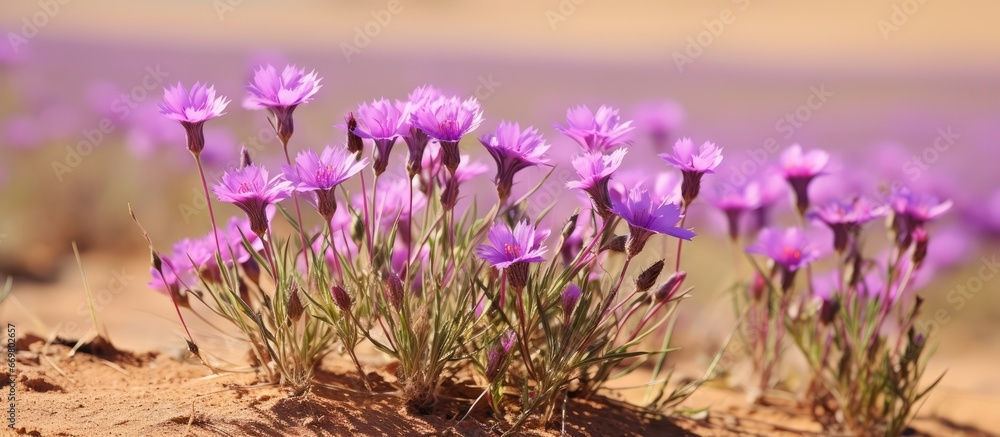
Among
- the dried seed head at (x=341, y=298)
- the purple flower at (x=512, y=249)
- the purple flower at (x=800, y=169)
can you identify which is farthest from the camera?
the purple flower at (x=800, y=169)

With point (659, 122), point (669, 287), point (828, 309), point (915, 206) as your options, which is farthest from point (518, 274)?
point (659, 122)

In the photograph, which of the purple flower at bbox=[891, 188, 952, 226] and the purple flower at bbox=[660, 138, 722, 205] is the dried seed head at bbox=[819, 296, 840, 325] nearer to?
the purple flower at bbox=[891, 188, 952, 226]

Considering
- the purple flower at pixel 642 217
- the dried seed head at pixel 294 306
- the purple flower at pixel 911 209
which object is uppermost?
the purple flower at pixel 911 209

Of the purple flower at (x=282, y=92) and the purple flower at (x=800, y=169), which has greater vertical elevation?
the purple flower at (x=800, y=169)

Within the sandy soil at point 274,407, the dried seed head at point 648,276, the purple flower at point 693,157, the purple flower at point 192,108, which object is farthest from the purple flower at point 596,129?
the purple flower at point 192,108

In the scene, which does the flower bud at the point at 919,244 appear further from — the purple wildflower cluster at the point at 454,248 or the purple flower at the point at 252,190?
the purple flower at the point at 252,190

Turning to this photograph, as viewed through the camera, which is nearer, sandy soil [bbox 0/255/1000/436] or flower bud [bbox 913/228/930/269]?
sandy soil [bbox 0/255/1000/436]

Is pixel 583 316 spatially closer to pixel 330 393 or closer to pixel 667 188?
pixel 667 188

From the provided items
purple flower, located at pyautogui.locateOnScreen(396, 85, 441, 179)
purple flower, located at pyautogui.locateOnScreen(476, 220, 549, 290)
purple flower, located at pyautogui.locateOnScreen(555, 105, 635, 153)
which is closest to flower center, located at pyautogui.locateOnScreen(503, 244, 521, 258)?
purple flower, located at pyautogui.locateOnScreen(476, 220, 549, 290)
